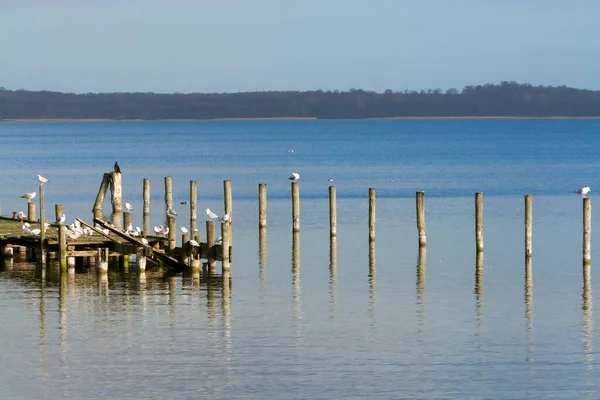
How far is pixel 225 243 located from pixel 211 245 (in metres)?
0.75

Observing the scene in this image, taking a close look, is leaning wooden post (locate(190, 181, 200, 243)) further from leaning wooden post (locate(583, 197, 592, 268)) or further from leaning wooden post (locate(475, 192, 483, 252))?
leaning wooden post (locate(583, 197, 592, 268))

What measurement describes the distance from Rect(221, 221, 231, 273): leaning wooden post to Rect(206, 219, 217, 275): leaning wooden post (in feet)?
1.07

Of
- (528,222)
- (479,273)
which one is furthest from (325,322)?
(528,222)

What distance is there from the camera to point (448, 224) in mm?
49344

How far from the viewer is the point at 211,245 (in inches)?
1329

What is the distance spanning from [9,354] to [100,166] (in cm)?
8007

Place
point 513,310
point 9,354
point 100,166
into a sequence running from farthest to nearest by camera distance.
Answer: point 100,166 → point 513,310 → point 9,354

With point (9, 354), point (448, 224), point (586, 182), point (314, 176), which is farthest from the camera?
point (314, 176)

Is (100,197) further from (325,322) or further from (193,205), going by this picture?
(325,322)

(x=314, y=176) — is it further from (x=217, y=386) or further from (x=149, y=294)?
(x=217, y=386)

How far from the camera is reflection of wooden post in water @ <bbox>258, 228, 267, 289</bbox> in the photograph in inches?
1355

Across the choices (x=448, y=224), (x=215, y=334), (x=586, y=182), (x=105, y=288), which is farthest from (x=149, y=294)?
(x=586, y=182)

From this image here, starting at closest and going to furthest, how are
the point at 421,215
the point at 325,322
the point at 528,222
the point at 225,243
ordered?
the point at 325,322 < the point at 225,243 < the point at 528,222 < the point at 421,215

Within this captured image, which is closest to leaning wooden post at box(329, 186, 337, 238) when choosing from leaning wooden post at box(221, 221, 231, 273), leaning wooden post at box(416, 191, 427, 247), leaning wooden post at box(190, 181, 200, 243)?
leaning wooden post at box(416, 191, 427, 247)
